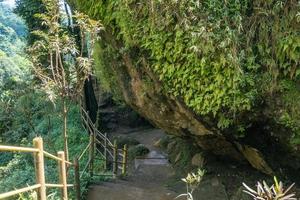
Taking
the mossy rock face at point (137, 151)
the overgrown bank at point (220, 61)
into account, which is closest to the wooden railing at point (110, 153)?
the mossy rock face at point (137, 151)

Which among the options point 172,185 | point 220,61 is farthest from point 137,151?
point 220,61

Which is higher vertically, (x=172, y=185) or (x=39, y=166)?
(x=39, y=166)

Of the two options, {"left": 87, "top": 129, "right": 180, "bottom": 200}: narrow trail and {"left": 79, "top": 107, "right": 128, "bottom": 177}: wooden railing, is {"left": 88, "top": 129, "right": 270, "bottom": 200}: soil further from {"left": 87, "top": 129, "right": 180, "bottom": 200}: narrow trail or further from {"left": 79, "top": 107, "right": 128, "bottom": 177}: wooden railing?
{"left": 79, "top": 107, "right": 128, "bottom": 177}: wooden railing

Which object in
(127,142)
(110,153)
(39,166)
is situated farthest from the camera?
→ (127,142)

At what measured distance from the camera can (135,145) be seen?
9.65 meters

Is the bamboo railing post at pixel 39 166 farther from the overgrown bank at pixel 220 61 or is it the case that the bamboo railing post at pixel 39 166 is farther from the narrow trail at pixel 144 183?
the narrow trail at pixel 144 183

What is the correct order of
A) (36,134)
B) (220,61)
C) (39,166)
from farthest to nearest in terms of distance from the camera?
(36,134) < (220,61) < (39,166)

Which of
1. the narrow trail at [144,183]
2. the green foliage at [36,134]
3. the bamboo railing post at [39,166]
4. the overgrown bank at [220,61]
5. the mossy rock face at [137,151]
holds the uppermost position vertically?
the overgrown bank at [220,61]

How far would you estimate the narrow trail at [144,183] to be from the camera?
18.9ft

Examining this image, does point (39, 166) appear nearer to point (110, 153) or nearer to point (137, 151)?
point (110, 153)

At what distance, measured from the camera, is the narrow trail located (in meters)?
5.76

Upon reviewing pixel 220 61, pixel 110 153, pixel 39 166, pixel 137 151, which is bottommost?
pixel 137 151

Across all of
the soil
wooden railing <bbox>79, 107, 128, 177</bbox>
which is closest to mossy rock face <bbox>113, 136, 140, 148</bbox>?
wooden railing <bbox>79, 107, 128, 177</bbox>

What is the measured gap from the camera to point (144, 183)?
263 inches
